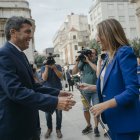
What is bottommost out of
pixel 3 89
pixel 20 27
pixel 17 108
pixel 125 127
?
pixel 125 127

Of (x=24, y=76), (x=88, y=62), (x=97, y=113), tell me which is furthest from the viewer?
(x=88, y=62)

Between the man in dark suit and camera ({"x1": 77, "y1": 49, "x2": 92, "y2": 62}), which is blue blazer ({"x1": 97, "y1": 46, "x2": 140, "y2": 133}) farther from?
camera ({"x1": 77, "y1": 49, "x2": 92, "y2": 62})

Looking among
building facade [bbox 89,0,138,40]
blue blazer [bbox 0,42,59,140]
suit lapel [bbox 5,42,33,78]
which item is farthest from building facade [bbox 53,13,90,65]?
blue blazer [bbox 0,42,59,140]

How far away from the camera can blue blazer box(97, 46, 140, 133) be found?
2670mm

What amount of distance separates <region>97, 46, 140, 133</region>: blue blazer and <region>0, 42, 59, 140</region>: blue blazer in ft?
1.60

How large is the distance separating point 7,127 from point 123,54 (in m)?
1.12

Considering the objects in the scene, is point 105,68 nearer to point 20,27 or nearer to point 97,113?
point 97,113

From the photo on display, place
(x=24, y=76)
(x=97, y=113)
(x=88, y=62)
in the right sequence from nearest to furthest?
(x=97, y=113), (x=24, y=76), (x=88, y=62)

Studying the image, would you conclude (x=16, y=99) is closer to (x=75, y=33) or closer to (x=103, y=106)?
(x=103, y=106)

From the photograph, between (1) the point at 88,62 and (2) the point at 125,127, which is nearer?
(2) the point at 125,127

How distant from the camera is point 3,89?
2732 mm

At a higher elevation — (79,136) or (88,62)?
(88,62)

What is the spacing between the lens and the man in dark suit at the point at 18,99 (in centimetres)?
266

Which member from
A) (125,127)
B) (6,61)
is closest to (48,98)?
(6,61)
